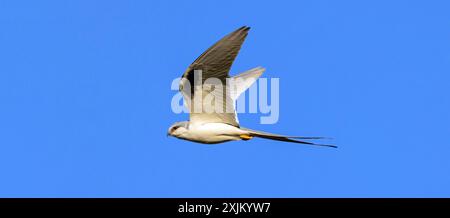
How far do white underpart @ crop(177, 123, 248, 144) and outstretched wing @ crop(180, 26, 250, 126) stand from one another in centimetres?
11

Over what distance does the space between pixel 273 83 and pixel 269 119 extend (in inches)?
37.1

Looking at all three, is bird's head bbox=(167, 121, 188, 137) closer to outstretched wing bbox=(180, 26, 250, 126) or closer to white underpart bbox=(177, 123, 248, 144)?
white underpart bbox=(177, 123, 248, 144)

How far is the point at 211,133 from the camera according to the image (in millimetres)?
12086

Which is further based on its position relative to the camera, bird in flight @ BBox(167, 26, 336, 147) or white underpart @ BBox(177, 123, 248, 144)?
white underpart @ BBox(177, 123, 248, 144)

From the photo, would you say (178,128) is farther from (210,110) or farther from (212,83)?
(212,83)

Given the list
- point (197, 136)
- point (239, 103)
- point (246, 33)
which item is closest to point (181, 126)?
point (197, 136)

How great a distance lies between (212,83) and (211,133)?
787 mm

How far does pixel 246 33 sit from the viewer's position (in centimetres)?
1099

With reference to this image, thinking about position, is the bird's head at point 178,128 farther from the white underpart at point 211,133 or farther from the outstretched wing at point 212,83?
the outstretched wing at point 212,83

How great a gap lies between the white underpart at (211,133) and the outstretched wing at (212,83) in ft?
0.37

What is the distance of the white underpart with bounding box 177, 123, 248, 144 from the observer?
1209cm

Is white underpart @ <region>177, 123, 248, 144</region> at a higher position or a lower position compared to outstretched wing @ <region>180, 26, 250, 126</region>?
lower

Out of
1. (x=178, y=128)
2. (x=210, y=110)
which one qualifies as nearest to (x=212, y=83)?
(x=210, y=110)

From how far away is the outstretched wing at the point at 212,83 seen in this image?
1112 cm
